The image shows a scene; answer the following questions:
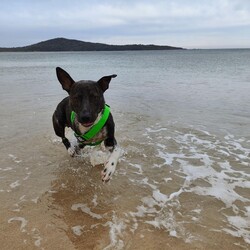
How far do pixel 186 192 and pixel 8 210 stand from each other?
274 centimetres

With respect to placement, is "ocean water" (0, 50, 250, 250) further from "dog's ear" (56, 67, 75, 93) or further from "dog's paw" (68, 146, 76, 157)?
"dog's ear" (56, 67, 75, 93)

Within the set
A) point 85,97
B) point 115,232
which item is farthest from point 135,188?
point 85,97

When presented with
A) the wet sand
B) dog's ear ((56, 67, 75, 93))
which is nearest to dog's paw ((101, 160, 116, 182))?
Answer: the wet sand

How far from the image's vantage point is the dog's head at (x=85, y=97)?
5.61 metres

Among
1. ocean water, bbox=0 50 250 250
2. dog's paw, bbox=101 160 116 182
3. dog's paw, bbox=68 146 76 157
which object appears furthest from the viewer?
dog's paw, bbox=68 146 76 157

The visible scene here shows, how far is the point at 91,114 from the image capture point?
5594 millimetres

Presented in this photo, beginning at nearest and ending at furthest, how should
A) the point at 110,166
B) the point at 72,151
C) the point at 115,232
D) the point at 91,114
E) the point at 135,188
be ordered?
the point at 115,232
the point at 91,114
the point at 110,166
the point at 135,188
the point at 72,151

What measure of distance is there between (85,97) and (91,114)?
0.34 m

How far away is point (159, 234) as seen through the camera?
4543 mm

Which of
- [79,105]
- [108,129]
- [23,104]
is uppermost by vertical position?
[79,105]

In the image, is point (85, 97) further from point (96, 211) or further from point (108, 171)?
point (96, 211)

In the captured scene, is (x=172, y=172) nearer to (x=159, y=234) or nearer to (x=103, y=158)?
(x=103, y=158)

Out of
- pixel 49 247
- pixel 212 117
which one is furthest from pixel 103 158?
pixel 212 117

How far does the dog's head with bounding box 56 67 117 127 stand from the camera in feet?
18.4
